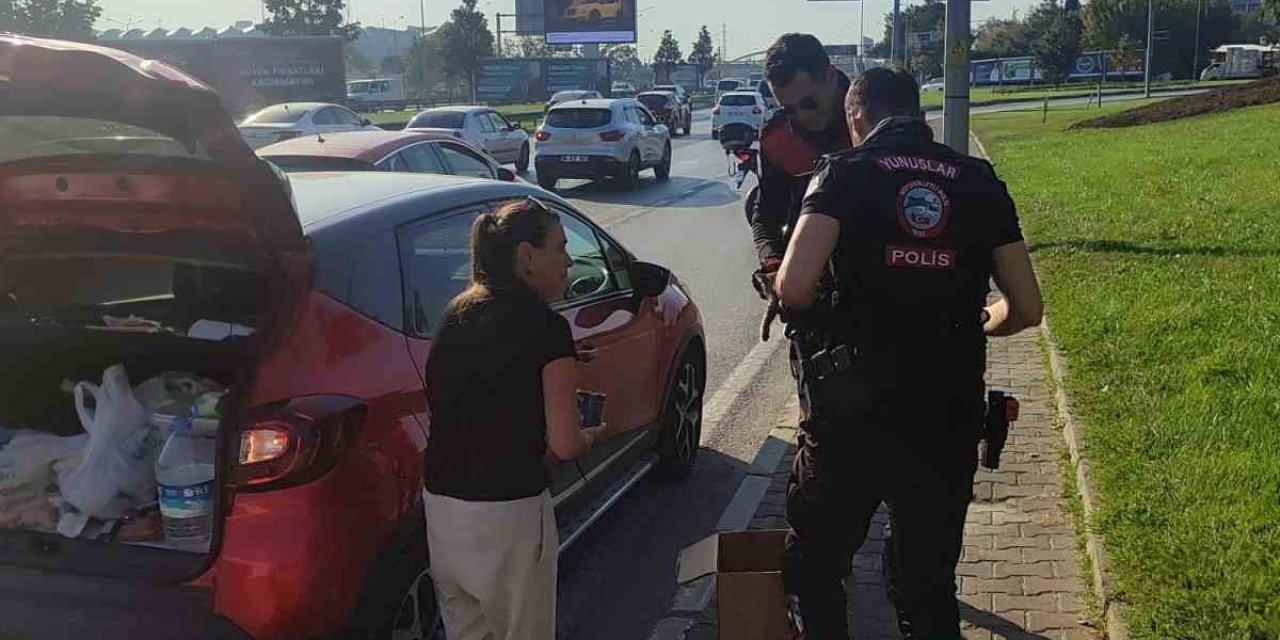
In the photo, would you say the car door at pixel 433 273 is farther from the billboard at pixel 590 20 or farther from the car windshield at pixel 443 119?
the billboard at pixel 590 20

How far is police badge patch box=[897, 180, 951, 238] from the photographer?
2.88m

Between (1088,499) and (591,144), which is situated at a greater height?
(591,144)

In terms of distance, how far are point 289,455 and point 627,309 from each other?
218 centimetres

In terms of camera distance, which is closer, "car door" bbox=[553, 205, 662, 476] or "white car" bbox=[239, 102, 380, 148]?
"car door" bbox=[553, 205, 662, 476]

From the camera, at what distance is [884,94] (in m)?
3.16

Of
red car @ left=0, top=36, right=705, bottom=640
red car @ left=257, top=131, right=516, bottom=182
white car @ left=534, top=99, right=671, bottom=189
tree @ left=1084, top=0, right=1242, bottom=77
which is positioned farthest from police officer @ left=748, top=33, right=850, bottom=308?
tree @ left=1084, top=0, right=1242, bottom=77

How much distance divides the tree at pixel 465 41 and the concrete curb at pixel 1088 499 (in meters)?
73.7

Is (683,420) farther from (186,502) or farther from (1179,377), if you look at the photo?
(186,502)

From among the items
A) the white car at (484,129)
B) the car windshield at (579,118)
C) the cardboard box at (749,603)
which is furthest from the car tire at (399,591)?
the white car at (484,129)

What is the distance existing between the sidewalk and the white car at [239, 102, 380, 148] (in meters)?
15.6

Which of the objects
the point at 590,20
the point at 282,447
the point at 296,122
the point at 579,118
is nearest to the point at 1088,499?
the point at 282,447

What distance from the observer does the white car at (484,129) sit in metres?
23.6

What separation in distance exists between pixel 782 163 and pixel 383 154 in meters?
6.31

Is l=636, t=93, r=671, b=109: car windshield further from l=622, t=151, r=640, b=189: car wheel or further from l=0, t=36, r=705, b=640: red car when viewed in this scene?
l=0, t=36, r=705, b=640: red car
